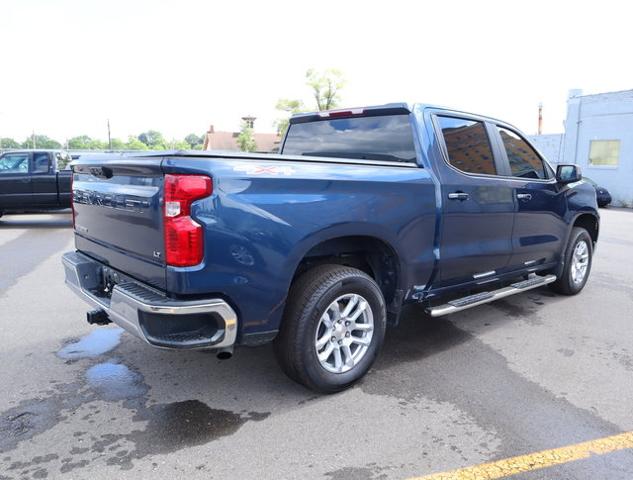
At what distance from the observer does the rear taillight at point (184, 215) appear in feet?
9.15

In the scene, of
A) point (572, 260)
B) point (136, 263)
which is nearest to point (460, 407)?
point (136, 263)

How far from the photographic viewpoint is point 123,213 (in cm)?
326

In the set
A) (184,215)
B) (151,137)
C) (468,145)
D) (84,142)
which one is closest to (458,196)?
(468,145)

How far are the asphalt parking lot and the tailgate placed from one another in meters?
0.88

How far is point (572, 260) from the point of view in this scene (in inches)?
238

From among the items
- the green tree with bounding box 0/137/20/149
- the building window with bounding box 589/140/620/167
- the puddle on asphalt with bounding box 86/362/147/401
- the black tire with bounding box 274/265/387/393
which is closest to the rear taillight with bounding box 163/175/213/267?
the black tire with bounding box 274/265/387/393

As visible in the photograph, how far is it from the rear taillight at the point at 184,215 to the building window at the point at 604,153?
23.9m

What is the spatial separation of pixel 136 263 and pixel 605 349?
12.7 ft

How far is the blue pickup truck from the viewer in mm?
2865

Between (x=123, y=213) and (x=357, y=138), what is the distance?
2.09m

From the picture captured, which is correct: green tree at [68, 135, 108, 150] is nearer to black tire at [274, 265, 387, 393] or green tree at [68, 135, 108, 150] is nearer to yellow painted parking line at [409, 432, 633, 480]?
black tire at [274, 265, 387, 393]

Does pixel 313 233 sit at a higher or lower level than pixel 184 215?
lower

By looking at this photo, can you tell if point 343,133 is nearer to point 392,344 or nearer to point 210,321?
point 392,344

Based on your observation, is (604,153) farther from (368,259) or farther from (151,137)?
(151,137)
